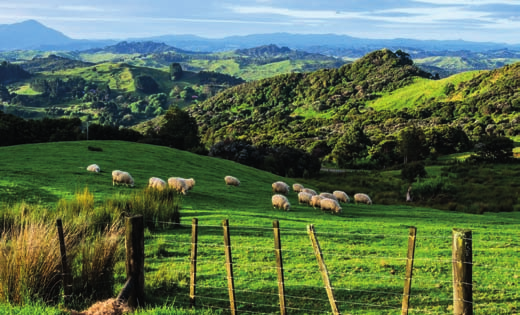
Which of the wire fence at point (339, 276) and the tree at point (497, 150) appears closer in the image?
the wire fence at point (339, 276)

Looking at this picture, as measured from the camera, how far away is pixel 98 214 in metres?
12.6

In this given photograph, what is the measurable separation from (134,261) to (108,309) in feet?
2.83

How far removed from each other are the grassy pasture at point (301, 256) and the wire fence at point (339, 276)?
0.02 m

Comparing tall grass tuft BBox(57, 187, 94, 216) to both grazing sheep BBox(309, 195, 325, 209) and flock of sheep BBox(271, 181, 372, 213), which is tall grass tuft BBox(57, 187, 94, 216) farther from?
grazing sheep BBox(309, 195, 325, 209)

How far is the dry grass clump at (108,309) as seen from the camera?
278 inches

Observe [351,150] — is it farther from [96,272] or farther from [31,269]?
[31,269]

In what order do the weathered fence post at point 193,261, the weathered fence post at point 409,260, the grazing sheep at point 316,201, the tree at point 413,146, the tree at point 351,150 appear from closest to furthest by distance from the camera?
the weathered fence post at point 409,260 < the weathered fence post at point 193,261 < the grazing sheep at point 316,201 < the tree at point 413,146 < the tree at point 351,150

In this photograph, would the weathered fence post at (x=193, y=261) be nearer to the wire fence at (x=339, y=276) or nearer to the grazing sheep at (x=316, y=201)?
the wire fence at (x=339, y=276)

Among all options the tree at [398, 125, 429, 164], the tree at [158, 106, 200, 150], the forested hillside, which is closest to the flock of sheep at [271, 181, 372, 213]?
the tree at [158, 106, 200, 150]

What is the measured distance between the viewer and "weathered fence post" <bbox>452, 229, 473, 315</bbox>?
586cm

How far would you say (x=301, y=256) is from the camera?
11.4 m

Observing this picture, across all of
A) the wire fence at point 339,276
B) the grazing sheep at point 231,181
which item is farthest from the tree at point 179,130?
the wire fence at point 339,276

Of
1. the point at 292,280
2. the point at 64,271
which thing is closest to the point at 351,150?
the point at 292,280

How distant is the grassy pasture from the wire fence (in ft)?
0.08
